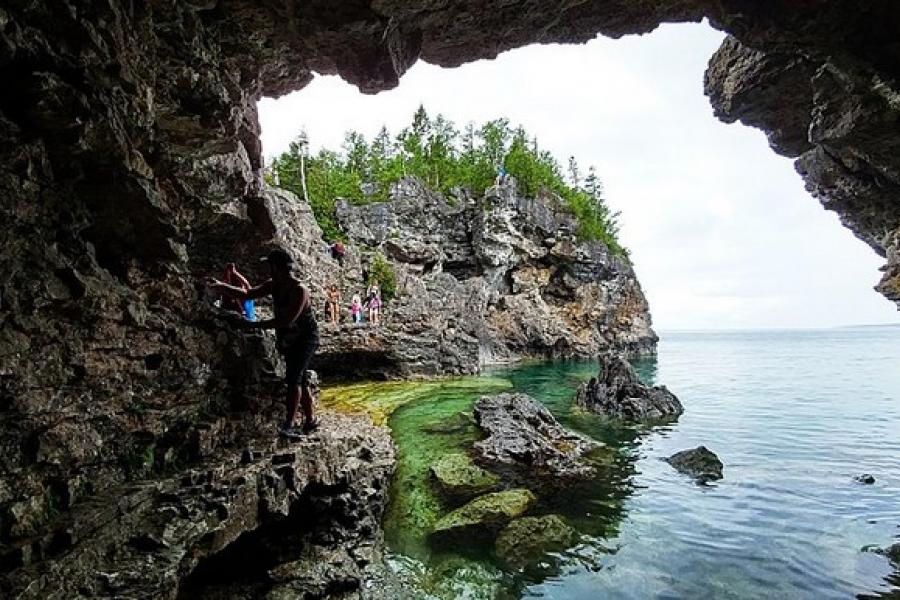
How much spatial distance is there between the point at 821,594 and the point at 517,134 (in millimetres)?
60399

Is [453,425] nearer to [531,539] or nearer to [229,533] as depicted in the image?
[531,539]

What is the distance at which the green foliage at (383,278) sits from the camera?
93.6 ft

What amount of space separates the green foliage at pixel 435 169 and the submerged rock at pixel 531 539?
3440cm

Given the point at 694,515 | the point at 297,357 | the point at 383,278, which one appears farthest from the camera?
the point at 383,278

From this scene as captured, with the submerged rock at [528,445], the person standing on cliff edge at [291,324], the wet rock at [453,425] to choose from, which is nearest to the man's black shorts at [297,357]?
the person standing on cliff edge at [291,324]

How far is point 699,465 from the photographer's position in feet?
40.6

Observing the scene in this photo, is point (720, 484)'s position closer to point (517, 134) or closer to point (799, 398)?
point (799, 398)

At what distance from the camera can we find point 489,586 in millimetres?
6516

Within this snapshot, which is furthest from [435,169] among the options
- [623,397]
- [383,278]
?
[623,397]

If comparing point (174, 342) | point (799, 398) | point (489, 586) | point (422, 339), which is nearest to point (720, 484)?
point (489, 586)

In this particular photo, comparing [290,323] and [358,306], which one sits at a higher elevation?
[358,306]

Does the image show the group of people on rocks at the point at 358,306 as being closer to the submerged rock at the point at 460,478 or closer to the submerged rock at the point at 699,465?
the submerged rock at the point at 460,478

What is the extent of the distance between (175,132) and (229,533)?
17.6 ft

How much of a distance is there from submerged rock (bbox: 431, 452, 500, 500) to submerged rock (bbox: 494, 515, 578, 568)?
1656mm
